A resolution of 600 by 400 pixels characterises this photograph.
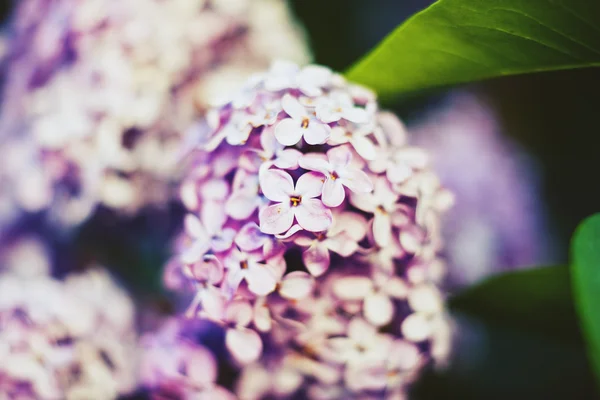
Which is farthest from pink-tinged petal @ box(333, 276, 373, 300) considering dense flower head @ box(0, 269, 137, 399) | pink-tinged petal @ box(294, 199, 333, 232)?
dense flower head @ box(0, 269, 137, 399)

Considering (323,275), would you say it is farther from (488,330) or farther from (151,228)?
(488,330)

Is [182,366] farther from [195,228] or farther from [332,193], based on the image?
[332,193]

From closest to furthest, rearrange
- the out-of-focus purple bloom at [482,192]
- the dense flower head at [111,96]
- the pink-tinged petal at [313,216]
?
the pink-tinged petal at [313,216], the dense flower head at [111,96], the out-of-focus purple bloom at [482,192]

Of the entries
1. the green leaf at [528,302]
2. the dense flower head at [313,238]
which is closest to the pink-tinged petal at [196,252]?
the dense flower head at [313,238]

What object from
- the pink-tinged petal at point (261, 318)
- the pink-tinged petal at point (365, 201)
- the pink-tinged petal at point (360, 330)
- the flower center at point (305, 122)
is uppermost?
the flower center at point (305, 122)

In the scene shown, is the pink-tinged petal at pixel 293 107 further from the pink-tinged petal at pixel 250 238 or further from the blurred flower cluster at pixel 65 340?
the blurred flower cluster at pixel 65 340

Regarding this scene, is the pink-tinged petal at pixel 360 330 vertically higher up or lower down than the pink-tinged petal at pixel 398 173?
lower down

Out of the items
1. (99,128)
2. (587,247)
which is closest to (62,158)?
(99,128)
